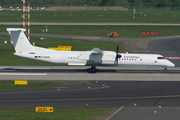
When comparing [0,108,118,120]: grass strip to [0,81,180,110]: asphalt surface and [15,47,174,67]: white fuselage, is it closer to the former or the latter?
[0,81,180,110]: asphalt surface

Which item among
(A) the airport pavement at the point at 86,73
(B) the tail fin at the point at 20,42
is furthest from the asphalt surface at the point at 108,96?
(B) the tail fin at the point at 20,42

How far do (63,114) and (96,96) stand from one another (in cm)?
637

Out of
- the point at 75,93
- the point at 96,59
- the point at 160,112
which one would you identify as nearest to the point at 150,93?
the point at 160,112

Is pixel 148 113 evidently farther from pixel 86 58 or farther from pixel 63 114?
pixel 86 58

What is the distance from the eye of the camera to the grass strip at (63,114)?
21.0m

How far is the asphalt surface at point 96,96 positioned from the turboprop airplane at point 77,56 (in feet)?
21.0

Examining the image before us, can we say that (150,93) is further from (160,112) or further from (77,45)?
(77,45)

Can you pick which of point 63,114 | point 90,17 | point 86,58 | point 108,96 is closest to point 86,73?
point 86,58

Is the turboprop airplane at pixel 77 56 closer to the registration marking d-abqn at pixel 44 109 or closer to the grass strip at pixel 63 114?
the grass strip at pixel 63 114

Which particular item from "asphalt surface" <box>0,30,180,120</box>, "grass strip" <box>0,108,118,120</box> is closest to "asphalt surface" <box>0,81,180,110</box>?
"asphalt surface" <box>0,30,180,120</box>

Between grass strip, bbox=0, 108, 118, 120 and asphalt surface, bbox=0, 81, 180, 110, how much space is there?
1.22 meters

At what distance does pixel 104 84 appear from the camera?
32.4m

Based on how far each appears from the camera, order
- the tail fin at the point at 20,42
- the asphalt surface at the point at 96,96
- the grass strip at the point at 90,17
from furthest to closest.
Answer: the grass strip at the point at 90,17
the tail fin at the point at 20,42
the asphalt surface at the point at 96,96

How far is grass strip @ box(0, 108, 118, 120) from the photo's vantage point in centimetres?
2098
